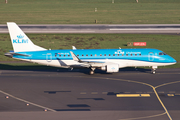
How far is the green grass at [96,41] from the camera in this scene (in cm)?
7581

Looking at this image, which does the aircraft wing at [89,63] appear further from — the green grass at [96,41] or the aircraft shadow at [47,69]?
the green grass at [96,41]

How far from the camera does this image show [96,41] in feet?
261

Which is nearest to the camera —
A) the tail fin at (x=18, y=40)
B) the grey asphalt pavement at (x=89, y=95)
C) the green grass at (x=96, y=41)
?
the grey asphalt pavement at (x=89, y=95)

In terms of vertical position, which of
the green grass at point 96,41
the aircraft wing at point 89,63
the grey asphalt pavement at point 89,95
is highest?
the green grass at point 96,41

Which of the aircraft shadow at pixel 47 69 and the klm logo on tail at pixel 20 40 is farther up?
the klm logo on tail at pixel 20 40

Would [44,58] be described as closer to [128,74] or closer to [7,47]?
[128,74]

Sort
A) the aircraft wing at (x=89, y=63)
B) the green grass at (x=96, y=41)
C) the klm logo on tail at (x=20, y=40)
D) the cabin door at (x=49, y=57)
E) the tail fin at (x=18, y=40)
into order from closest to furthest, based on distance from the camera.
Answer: the aircraft wing at (x=89, y=63) → the tail fin at (x=18, y=40) → the klm logo on tail at (x=20, y=40) → the cabin door at (x=49, y=57) → the green grass at (x=96, y=41)

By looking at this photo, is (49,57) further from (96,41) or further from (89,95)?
(96,41)

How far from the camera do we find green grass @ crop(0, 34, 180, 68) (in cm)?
7581

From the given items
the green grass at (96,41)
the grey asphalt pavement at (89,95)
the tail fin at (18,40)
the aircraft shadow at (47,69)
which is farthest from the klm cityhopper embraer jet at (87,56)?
the green grass at (96,41)

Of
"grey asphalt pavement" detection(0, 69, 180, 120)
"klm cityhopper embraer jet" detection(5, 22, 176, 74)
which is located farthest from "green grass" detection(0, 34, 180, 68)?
"klm cityhopper embraer jet" detection(5, 22, 176, 74)

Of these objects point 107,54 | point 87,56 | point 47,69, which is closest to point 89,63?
point 87,56

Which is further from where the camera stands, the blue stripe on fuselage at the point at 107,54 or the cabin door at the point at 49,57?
the cabin door at the point at 49,57

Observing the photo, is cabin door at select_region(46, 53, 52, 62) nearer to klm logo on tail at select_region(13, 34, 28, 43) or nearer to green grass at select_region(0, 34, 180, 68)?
klm logo on tail at select_region(13, 34, 28, 43)
